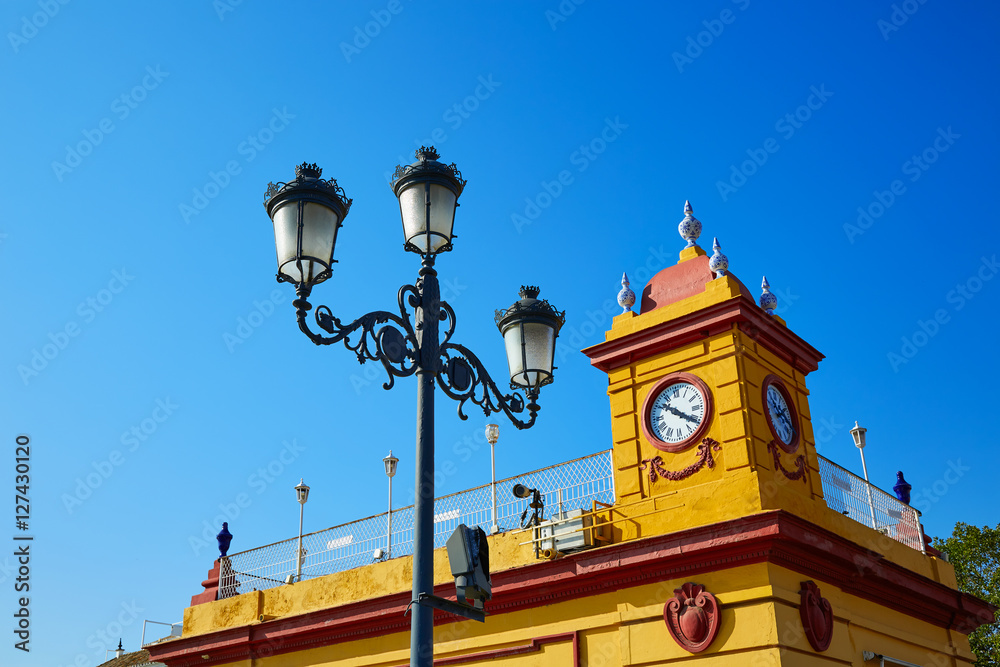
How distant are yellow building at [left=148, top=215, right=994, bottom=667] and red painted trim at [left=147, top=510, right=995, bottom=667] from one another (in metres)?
0.02

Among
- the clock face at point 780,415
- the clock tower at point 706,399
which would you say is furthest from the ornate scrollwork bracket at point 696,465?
the clock face at point 780,415

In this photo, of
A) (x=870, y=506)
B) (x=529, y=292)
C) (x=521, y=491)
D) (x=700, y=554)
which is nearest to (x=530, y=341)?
(x=529, y=292)

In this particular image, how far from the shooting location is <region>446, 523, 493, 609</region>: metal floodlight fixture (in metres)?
5.11

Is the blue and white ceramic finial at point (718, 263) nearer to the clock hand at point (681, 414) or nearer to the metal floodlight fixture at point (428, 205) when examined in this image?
the clock hand at point (681, 414)

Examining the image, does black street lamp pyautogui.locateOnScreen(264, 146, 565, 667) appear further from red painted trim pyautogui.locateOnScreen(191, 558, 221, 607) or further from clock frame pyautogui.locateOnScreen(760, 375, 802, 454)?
red painted trim pyautogui.locateOnScreen(191, 558, 221, 607)

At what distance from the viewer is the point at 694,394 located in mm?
10898

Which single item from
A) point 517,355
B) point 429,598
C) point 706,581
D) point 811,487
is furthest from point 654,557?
point 429,598

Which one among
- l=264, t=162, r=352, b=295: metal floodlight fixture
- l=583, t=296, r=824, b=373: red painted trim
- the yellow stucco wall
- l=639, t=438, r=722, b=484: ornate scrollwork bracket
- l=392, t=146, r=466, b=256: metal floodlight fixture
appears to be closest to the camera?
l=264, t=162, r=352, b=295: metal floodlight fixture

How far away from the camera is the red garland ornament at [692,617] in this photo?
31.4 ft

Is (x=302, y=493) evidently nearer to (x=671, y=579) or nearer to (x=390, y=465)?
(x=390, y=465)

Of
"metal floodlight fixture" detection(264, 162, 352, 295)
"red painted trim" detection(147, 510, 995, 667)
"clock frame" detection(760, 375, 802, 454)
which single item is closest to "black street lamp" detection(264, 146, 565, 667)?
"metal floodlight fixture" detection(264, 162, 352, 295)

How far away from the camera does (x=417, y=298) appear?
578cm

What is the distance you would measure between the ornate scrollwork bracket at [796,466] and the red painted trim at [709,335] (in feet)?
4.42

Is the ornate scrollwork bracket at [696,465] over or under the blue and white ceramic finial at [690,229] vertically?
under
